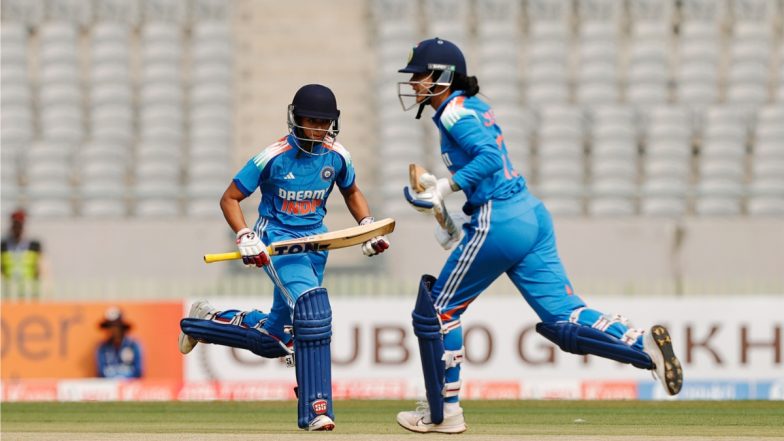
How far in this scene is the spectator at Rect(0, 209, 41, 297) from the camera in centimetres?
1172

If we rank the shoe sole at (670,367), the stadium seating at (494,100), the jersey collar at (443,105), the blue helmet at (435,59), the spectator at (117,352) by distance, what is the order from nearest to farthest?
the shoe sole at (670,367), the jersey collar at (443,105), the blue helmet at (435,59), the spectator at (117,352), the stadium seating at (494,100)

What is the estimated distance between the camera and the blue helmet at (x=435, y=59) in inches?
244

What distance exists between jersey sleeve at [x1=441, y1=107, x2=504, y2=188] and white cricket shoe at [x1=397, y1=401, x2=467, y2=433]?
107 centimetres

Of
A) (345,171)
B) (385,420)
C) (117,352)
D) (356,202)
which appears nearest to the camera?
(345,171)

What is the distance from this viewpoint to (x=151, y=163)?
13.9 metres

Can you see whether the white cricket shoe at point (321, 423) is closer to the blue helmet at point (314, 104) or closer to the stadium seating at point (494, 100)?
the blue helmet at point (314, 104)

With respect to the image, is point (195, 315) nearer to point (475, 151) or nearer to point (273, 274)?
point (273, 274)

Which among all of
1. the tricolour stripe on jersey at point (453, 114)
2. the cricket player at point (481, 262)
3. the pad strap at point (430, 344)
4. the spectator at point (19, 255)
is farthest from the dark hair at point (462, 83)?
the spectator at point (19, 255)

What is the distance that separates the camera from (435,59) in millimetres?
6207

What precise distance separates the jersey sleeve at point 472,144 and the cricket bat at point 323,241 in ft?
1.97

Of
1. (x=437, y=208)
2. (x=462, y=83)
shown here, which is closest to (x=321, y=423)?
(x=437, y=208)

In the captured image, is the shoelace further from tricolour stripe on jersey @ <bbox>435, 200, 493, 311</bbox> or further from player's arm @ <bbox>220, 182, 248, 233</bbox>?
player's arm @ <bbox>220, 182, 248, 233</bbox>

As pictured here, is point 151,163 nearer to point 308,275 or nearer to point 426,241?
point 426,241

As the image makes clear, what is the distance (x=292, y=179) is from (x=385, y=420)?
5.28 feet
